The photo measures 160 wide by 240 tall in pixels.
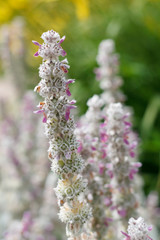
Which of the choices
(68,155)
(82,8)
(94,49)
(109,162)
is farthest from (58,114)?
(82,8)

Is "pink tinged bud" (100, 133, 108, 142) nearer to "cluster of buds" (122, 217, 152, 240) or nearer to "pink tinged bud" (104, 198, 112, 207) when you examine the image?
"pink tinged bud" (104, 198, 112, 207)

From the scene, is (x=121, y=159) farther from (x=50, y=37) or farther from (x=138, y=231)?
(x=50, y=37)

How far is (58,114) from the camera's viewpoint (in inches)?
53.8

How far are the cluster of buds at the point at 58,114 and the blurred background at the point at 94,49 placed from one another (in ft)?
9.21

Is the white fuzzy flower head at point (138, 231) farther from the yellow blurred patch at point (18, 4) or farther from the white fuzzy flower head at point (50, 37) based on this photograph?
the yellow blurred patch at point (18, 4)

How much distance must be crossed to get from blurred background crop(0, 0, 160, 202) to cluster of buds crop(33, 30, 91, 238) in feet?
9.21

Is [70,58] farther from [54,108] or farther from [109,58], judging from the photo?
[54,108]

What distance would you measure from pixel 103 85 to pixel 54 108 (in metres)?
1.79

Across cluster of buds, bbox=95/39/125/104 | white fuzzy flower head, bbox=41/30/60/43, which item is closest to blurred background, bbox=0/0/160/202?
cluster of buds, bbox=95/39/125/104

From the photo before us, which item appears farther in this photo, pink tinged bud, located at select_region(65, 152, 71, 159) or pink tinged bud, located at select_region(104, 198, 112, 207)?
pink tinged bud, located at select_region(104, 198, 112, 207)

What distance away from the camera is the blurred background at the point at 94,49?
5.02 m

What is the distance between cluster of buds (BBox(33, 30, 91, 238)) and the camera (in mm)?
1344

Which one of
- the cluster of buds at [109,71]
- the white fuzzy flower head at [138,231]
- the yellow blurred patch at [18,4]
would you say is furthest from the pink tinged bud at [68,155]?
the yellow blurred patch at [18,4]

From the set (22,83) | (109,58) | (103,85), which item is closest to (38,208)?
(103,85)
